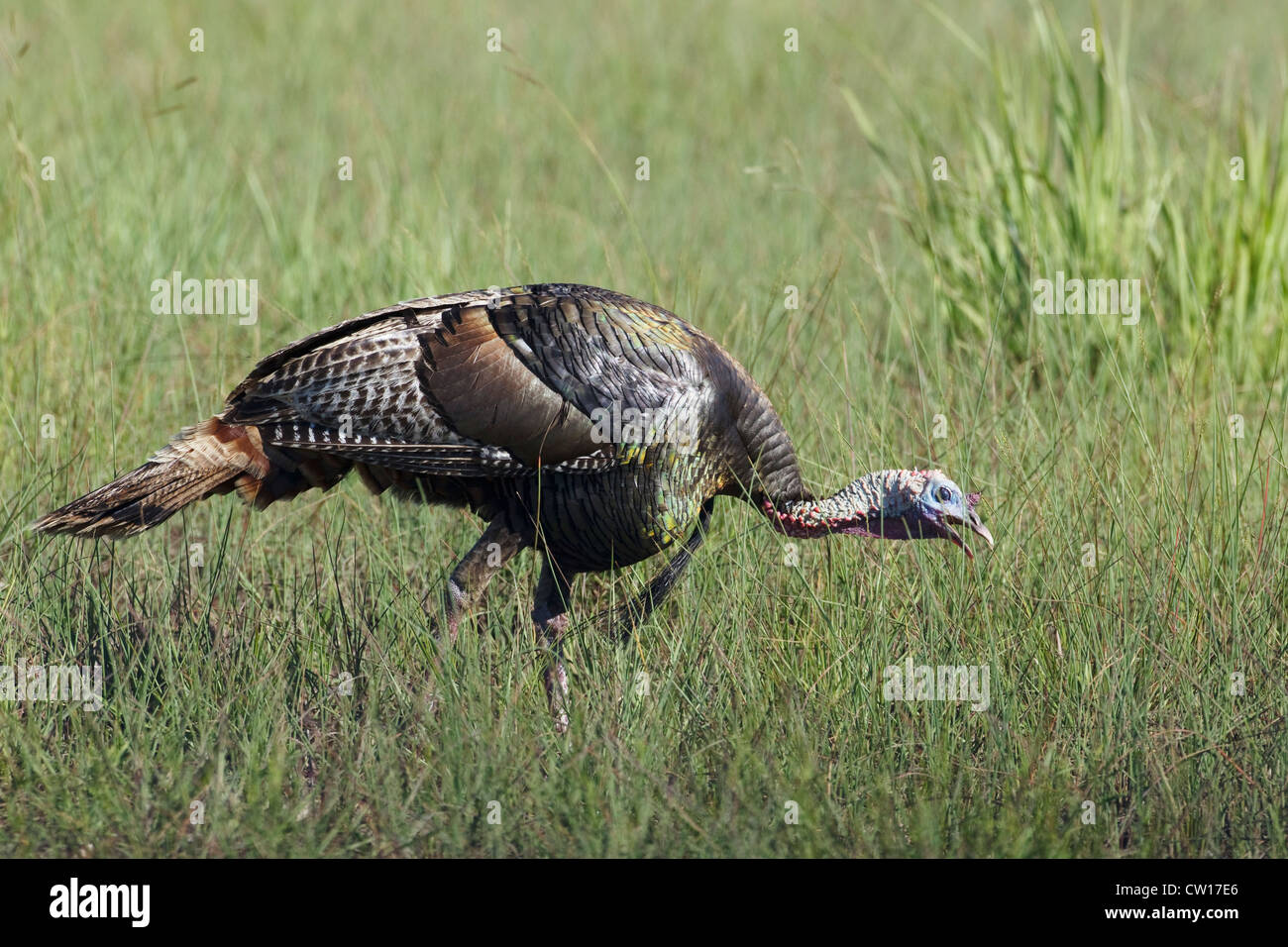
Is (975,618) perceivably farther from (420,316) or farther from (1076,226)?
(1076,226)

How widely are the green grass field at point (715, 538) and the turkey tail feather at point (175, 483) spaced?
0.16 m

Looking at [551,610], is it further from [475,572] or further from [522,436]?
[522,436]

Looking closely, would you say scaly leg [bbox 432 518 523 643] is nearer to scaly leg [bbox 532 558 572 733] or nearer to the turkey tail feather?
scaly leg [bbox 532 558 572 733]

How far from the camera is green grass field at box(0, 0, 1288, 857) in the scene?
351 cm

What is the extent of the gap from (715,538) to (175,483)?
1.67 meters

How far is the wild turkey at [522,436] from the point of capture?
422 centimetres

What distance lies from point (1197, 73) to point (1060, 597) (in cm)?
717

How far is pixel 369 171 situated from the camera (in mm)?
8258

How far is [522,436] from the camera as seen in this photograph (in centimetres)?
426

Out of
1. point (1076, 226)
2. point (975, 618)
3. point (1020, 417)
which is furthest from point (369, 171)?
point (975, 618)

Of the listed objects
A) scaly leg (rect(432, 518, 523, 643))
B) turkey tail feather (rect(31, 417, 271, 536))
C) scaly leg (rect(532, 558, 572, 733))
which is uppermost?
turkey tail feather (rect(31, 417, 271, 536))

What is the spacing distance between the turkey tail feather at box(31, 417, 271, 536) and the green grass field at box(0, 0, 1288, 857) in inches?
6.1

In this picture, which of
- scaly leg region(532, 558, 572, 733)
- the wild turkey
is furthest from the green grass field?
the wild turkey
